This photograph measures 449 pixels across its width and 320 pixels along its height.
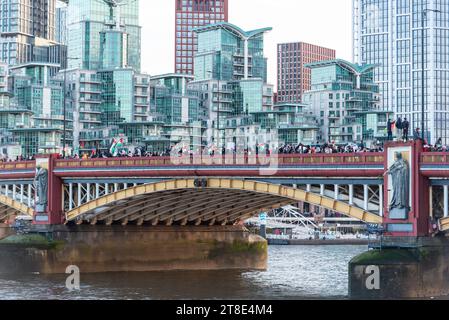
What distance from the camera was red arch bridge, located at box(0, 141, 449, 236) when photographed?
65562mm

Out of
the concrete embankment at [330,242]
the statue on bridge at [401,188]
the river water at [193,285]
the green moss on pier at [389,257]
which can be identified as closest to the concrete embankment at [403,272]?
the green moss on pier at [389,257]

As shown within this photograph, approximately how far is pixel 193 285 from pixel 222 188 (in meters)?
10.5

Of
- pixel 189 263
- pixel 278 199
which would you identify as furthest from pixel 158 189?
pixel 189 263

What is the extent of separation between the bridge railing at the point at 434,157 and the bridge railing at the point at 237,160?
118 inches

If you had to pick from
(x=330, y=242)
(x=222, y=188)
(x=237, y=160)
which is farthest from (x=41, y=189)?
(x=330, y=242)

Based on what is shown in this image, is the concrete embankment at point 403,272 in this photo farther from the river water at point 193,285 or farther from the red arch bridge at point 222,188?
the river water at point 193,285

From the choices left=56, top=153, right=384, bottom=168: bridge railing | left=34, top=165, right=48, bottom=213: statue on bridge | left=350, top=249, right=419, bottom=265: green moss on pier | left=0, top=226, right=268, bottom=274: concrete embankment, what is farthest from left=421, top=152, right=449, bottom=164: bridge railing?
left=34, top=165, right=48, bottom=213: statue on bridge

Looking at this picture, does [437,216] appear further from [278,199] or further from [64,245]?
[64,245]

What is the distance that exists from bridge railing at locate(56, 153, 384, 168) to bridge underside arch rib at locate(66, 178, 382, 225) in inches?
54.2

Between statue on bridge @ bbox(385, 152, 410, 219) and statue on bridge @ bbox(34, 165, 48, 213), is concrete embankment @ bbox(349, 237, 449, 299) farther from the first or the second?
statue on bridge @ bbox(34, 165, 48, 213)

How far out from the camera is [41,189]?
315 feet

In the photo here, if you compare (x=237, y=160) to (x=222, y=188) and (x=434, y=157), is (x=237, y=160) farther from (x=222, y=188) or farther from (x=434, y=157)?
(x=434, y=157)

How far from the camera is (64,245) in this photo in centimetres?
9412
